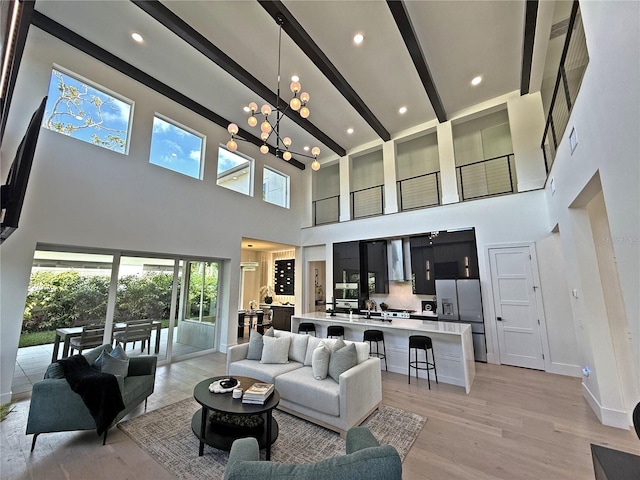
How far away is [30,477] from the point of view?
7.25ft

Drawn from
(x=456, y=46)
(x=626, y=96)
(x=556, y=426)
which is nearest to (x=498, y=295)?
(x=556, y=426)

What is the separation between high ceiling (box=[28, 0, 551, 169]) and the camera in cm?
408

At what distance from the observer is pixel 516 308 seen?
5.28 m

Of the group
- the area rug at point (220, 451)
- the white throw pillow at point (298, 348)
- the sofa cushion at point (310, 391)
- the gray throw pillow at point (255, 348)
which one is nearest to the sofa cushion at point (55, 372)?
the area rug at point (220, 451)

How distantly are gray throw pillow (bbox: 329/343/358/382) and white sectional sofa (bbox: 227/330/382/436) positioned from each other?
0.20 feet

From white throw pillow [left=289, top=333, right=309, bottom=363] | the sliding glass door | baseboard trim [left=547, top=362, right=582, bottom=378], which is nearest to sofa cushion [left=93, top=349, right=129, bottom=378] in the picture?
white throw pillow [left=289, top=333, right=309, bottom=363]

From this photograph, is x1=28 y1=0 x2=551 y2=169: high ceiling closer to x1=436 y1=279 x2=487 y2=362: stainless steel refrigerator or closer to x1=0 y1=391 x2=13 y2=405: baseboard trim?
x1=436 y1=279 x2=487 y2=362: stainless steel refrigerator

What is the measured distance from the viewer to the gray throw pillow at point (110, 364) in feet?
9.57

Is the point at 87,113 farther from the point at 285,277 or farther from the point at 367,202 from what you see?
the point at 367,202

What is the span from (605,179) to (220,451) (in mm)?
4343

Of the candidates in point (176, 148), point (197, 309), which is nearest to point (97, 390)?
point (197, 309)

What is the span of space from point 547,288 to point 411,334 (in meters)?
2.86

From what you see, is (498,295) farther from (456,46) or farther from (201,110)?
(201,110)

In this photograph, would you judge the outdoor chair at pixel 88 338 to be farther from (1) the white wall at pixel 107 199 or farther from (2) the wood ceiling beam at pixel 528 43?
(2) the wood ceiling beam at pixel 528 43
